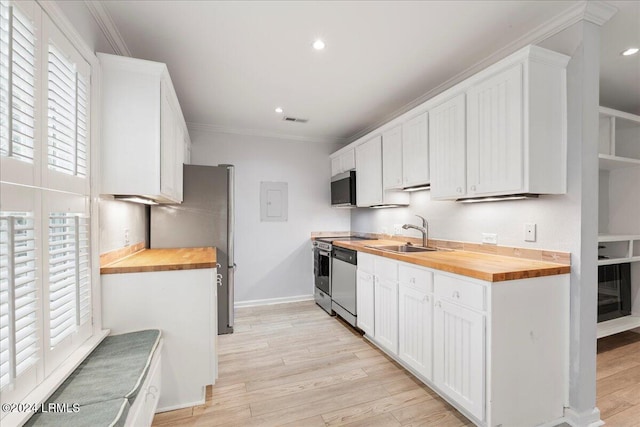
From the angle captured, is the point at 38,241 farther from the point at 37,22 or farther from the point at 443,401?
the point at 443,401

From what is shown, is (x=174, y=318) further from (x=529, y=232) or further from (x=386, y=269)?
(x=529, y=232)

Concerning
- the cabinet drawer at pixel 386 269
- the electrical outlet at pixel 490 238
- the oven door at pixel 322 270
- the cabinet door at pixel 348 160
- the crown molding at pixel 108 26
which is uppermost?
the crown molding at pixel 108 26

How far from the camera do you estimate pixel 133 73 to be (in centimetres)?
177

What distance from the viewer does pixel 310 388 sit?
6.91 feet

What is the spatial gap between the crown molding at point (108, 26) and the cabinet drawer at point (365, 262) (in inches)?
102

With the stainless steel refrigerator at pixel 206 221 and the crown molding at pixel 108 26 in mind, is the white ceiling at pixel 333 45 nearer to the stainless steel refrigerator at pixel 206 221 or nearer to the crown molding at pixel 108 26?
the crown molding at pixel 108 26

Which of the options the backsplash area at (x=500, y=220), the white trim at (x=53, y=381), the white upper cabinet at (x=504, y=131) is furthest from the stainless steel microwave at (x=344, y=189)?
the white trim at (x=53, y=381)

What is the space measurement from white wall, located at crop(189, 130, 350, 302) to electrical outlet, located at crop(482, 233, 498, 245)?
2.48 m

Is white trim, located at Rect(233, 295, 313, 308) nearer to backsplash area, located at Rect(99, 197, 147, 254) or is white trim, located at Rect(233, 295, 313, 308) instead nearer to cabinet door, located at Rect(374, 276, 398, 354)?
backsplash area, located at Rect(99, 197, 147, 254)

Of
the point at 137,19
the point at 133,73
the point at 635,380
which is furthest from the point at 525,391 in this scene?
the point at 137,19

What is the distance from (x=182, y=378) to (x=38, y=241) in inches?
49.5

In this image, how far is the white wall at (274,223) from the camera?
3991 millimetres

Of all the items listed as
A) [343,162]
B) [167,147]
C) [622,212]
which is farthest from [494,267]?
[343,162]

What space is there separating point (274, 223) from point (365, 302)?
1.92m
